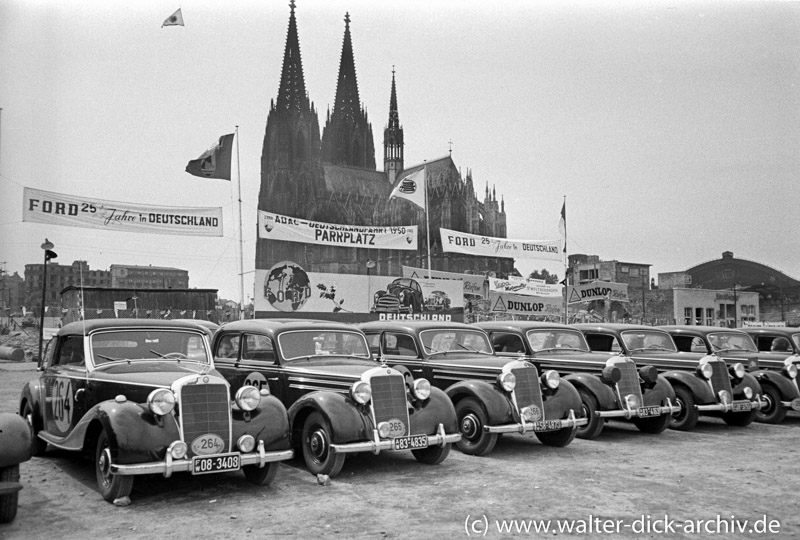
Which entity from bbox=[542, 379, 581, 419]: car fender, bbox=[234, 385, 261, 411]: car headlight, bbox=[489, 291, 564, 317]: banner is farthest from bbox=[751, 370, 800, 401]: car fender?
bbox=[489, 291, 564, 317]: banner

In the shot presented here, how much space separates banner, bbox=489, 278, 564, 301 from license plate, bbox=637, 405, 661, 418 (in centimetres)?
1353

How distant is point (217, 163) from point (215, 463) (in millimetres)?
13646

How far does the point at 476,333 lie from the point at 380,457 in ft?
9.32

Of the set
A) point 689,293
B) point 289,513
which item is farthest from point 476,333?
point 689,293

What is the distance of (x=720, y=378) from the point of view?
36.2 feet

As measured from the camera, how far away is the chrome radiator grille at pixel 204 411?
591cm

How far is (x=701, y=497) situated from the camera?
6.32 m

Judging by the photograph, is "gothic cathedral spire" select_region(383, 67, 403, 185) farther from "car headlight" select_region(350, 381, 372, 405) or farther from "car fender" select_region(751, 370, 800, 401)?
"car headlight" select_region(350, 381, 372, 405)

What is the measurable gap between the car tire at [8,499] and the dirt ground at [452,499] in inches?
3.7

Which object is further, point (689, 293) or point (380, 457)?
point (689, 293)

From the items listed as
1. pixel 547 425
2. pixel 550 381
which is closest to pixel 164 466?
pixel 547 425

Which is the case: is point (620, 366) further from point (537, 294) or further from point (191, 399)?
point (537, 294)

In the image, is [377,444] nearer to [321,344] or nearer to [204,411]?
[204,411]

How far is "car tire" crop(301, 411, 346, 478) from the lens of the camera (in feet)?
22.7
